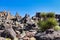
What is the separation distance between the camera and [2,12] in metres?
99.4

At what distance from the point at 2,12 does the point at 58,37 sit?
79.1 metres

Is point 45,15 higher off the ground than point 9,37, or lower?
higher

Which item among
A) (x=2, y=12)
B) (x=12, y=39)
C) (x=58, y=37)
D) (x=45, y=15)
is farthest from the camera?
(x=2, y=12)

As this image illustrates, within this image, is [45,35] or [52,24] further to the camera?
[52,24]

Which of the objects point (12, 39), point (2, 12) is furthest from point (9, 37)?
point (2, 12)

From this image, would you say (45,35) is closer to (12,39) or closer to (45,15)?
(12,39)

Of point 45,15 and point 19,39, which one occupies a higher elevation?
point 45,15

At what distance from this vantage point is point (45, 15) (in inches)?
1604

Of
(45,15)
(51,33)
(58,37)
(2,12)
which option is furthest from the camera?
(2,12)

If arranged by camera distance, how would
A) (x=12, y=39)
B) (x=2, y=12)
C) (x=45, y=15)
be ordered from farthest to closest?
(x=2, y=12), (x=45, y=15), (x=12, y=39)

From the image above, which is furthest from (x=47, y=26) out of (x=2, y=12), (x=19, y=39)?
(x=2, y=12)

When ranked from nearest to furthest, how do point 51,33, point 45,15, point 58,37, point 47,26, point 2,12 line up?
point 58,37
point 51,33
point 47,26
point 45,15
point 2,12

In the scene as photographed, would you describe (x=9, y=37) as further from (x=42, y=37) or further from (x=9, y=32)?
(x=42, y=37)

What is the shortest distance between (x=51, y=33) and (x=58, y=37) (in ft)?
5.98
